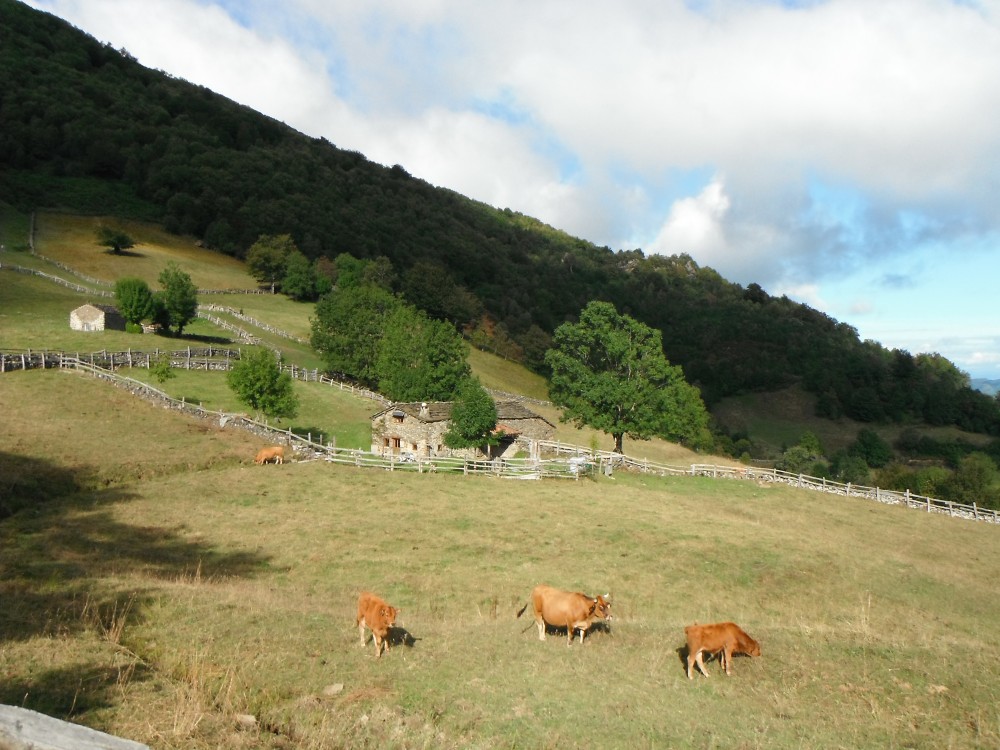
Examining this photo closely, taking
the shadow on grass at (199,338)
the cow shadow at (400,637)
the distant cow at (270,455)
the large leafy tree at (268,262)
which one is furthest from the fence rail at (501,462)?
the large leafy tree at (268,262)

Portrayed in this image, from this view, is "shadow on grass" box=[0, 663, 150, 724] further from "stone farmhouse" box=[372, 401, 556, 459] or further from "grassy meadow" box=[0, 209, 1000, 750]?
"stone farmhouse" box=[372, 401, 556, 459]

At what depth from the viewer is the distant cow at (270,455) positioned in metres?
34.5

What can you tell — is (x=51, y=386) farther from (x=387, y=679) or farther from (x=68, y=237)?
(x=68, y=237)

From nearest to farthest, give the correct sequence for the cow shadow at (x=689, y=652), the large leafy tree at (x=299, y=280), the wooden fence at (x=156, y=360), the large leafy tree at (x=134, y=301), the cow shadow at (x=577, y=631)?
the cow shadow at (x=689, y=652)
the cow shadow at (x=577, y=631)
the wooden fence at (x=156, y=360)
the large leafy tree at (x=134, y=301)
the large leafy tree at (x=299, y=280)

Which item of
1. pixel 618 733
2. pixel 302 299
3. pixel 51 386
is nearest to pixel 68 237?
pixel 302 299

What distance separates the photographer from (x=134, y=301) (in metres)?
60.6

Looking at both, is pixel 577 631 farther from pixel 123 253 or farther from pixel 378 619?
pixel 123 253

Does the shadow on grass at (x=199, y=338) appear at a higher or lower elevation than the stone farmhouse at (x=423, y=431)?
higher

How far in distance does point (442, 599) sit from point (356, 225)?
447 feet

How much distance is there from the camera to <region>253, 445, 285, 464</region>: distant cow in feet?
113

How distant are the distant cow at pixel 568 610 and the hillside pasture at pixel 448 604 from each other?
414mm

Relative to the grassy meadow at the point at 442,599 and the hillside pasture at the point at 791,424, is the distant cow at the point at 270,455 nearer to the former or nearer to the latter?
the grassy meadow at the point at 442,599

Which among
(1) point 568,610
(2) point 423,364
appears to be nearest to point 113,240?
(2) point 423,364

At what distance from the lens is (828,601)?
19766mm
